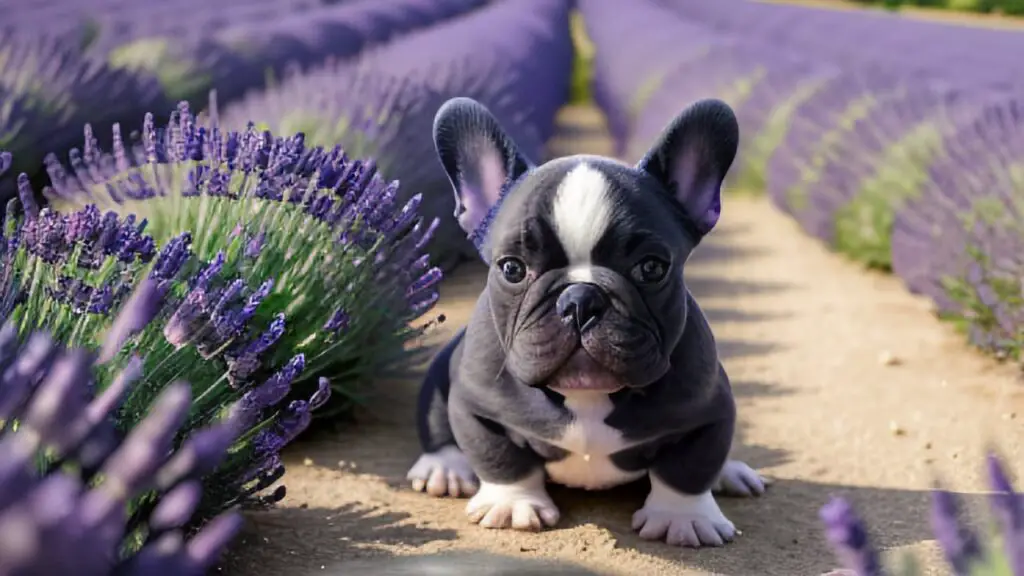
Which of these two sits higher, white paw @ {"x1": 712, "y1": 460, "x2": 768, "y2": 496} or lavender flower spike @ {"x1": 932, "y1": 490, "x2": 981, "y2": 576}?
lavender flower spike @ {"x1": 932, "y1": 490, "x2": 981, "y2": 576}

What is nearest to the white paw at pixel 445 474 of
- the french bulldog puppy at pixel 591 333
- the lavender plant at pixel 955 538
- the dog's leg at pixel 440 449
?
the dog's leg at pixel 440 449

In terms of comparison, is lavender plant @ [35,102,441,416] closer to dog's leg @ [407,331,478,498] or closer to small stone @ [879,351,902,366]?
dog's leg @ [407,331,478,498]

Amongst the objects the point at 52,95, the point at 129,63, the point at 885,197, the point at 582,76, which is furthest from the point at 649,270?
the point at 582,76

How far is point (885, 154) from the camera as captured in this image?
7.21m

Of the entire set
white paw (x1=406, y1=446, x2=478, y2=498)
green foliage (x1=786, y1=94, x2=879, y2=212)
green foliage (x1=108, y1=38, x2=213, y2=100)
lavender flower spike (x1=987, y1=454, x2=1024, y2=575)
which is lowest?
green foliage (x1=786, y1=94, x2=879, y2=212)

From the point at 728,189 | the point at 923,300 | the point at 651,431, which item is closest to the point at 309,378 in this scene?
the point at 651,431

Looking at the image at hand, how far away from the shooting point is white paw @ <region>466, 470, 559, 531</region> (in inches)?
118

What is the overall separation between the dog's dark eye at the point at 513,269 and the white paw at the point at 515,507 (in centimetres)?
55

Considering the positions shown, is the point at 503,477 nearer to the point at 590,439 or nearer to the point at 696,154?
the point at 590,439

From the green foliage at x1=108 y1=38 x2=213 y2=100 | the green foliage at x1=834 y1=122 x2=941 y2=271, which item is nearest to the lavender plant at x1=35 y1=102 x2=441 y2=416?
the green foliage at x1=834 y1=122 x2=941 y2=271

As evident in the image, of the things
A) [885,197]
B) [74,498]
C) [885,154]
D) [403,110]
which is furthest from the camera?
[885,154]

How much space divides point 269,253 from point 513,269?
3.18 ft

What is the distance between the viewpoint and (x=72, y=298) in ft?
7.95

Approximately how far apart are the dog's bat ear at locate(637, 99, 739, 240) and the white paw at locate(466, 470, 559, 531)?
0.78 m
